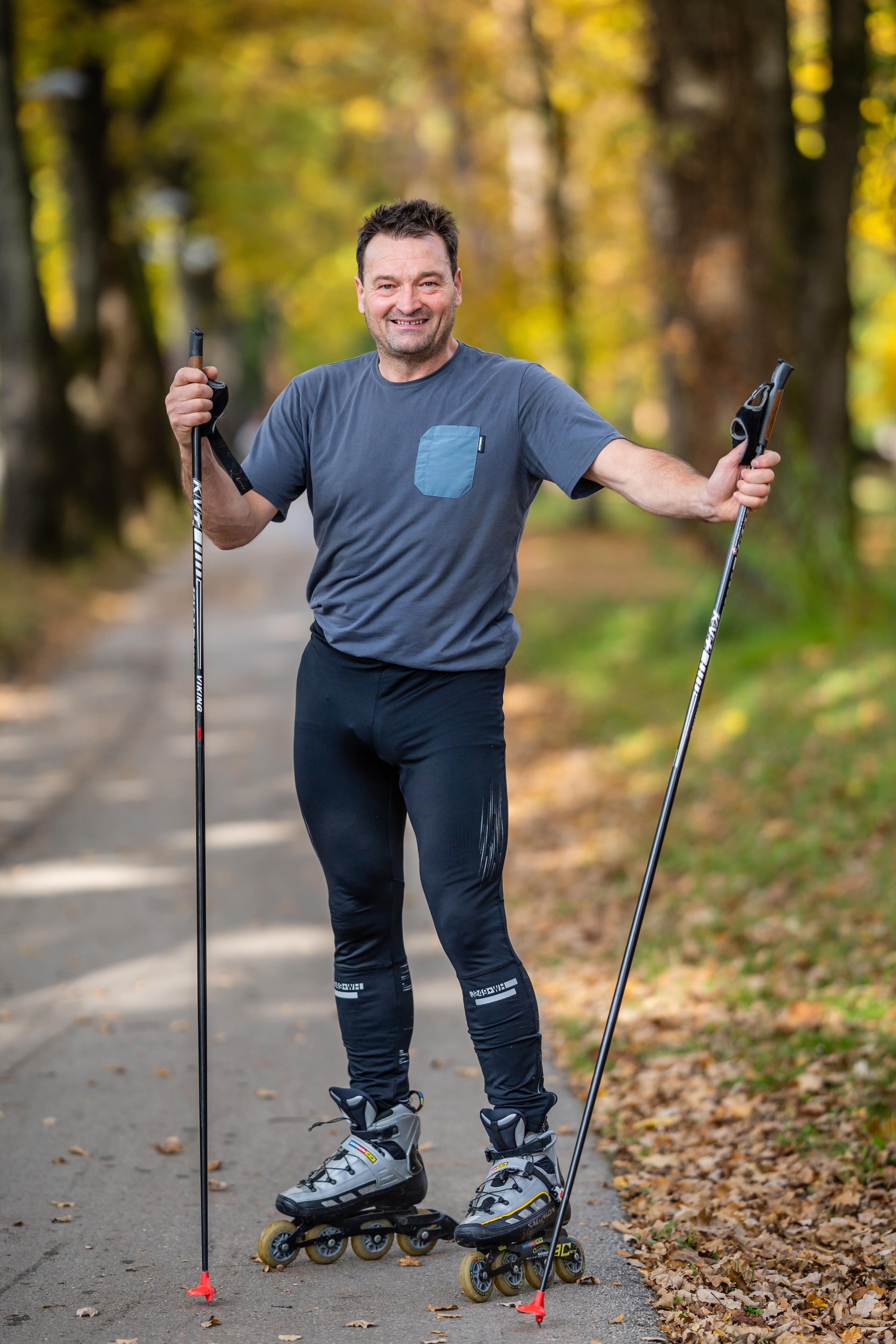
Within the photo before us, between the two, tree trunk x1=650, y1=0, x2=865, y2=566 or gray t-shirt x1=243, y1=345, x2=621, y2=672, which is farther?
tree trunk x1=650, y1=0, x2=865, y2=566

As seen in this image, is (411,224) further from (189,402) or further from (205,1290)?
(205,1290)

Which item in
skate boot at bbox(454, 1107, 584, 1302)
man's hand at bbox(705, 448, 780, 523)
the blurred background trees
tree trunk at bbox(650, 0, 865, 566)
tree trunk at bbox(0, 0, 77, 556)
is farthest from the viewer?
tree trunk at bbox(0, 0, 77, 556)

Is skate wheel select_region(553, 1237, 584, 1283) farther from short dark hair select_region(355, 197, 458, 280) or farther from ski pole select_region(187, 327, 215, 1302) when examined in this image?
short dark hair select_region(355, 197, 458, 280)

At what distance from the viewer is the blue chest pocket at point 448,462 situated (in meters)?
3.57

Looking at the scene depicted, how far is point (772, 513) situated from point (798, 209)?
4.31 meters

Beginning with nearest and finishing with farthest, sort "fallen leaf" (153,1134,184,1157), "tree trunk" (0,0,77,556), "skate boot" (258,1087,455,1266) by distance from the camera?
"skate boot" (258,1087,455,1266), "fallen leaf" (153,1134,184,1157), "tree trunk" (0,0,77,556)

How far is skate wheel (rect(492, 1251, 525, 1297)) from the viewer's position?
3572 millimetres

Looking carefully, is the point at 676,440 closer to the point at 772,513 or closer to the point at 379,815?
the point at 772,513

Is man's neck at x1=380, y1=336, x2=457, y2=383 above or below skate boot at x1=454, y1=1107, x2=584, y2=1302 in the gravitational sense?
above

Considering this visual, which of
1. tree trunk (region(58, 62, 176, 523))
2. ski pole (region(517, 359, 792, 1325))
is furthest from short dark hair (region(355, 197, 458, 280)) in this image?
tree trunk (region(58, 62, 176, 523))

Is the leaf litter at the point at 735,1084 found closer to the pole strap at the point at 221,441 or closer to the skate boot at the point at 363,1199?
the skate boot at the point at 363,1199

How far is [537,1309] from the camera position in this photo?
344 cm

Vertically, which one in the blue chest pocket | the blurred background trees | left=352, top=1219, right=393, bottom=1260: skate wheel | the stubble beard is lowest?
left=352, top=1219, right=393, bottom=1260: skate wheel

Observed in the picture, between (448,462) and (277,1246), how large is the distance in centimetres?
198
